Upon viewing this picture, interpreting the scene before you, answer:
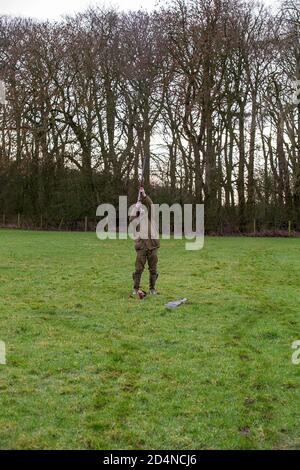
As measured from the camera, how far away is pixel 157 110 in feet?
169

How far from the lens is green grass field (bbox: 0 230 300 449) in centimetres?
644

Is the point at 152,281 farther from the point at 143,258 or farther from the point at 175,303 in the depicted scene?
the point at 175,303

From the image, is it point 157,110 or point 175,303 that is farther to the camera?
point 157,110

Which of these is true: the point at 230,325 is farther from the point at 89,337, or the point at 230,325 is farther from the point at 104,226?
the point at 104,226

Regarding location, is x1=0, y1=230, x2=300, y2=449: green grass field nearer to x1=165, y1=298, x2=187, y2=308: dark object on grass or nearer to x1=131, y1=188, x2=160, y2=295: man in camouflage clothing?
x1=165, y1=298, x2=187, y2=308: dark object on grass

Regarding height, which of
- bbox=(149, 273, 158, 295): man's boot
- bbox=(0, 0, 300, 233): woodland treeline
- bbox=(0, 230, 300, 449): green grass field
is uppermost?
bbox=(0, 0, 300, 233): woodland treeline

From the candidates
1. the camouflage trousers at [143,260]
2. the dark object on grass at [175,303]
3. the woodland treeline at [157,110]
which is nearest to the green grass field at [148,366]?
the dark object on grass at [175,303]

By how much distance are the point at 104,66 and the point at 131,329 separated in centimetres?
4352

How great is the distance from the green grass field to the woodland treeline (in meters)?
32.6

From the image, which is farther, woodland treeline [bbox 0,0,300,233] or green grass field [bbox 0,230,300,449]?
woodland treeline [bbox 0,0,300,233]

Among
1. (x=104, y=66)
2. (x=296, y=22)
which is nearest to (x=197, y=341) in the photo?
(x=296, y=22)

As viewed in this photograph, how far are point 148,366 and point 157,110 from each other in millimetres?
44556

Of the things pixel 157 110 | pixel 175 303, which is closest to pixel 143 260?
pixel 175 303

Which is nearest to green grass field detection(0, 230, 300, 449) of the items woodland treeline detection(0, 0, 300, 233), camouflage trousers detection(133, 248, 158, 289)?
camouflage trousers detection(133, 248, 158, 289)
